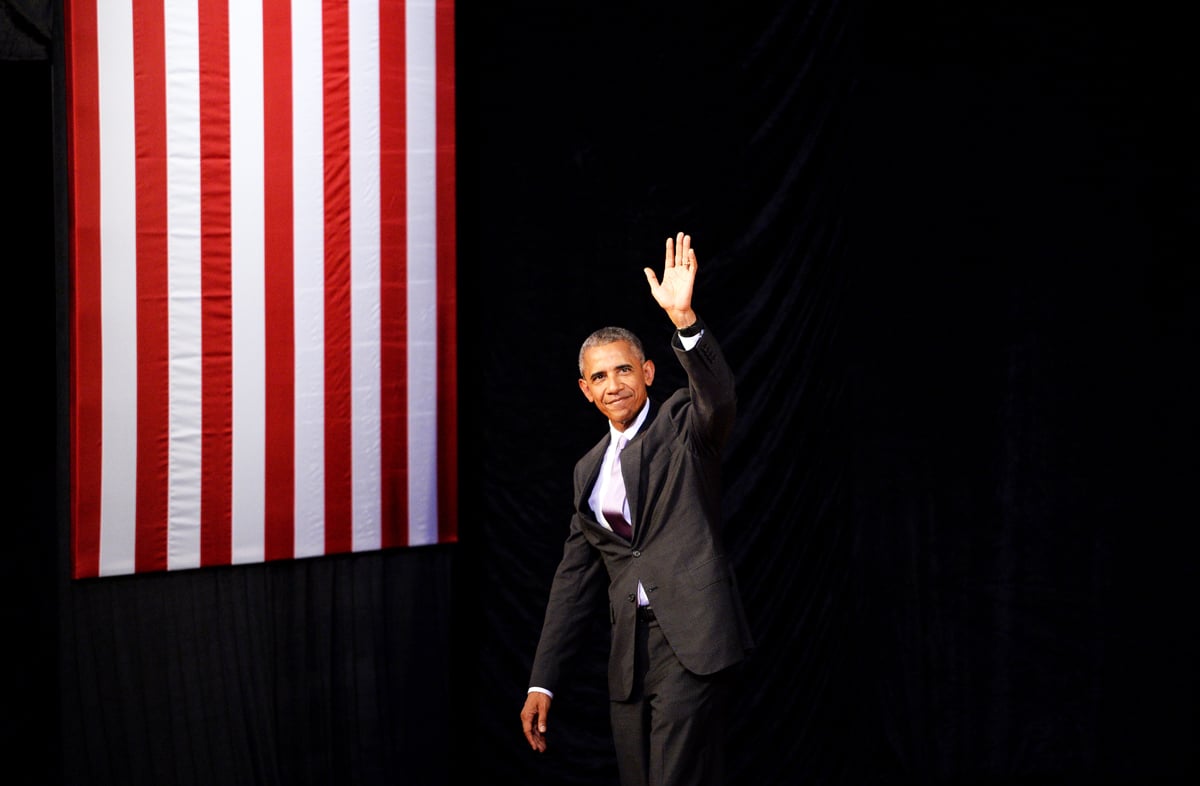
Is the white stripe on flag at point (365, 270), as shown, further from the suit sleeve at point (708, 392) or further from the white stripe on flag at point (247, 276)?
the suit sleeve at point (708, 392)

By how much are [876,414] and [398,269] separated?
1850 mm

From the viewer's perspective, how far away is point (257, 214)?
12.2ft

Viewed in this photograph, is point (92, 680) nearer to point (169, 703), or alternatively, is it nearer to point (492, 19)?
point (169, 703)

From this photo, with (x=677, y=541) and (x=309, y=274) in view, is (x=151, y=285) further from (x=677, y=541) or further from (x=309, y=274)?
(x=677, y=541)

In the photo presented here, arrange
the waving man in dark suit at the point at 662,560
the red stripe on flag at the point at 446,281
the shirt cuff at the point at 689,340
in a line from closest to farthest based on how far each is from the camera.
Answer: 1. the shirt cuff at the point at 689,340
2. the waving man in dark suit at the point at 662,560
3. the red stripe on flag at the point at 446,281

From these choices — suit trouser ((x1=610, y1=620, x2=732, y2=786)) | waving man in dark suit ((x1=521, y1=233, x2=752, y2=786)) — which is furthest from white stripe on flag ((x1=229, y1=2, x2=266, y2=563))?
suit trouser ((x1=610, y1=620, x2=732, y2=786))

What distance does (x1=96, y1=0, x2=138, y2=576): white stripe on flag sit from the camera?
351 cm

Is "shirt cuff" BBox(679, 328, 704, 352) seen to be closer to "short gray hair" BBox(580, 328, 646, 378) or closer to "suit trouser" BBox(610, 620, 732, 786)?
"short gray hair" BBox(580, 328, 646, 378)

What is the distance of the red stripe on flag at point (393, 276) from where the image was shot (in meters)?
3.91

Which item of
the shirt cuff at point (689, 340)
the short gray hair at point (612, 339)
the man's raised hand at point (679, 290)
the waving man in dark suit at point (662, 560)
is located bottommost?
the waving man in dark suit at point (662, 560)

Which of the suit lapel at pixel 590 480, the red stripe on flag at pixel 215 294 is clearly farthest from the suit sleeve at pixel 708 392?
the red stripe on flag at pixel 215 294

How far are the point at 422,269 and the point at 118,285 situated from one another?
3.06 ft

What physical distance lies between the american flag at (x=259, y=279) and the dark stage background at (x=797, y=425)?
12cm

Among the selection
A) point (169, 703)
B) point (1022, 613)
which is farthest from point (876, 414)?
point (169, 703)
